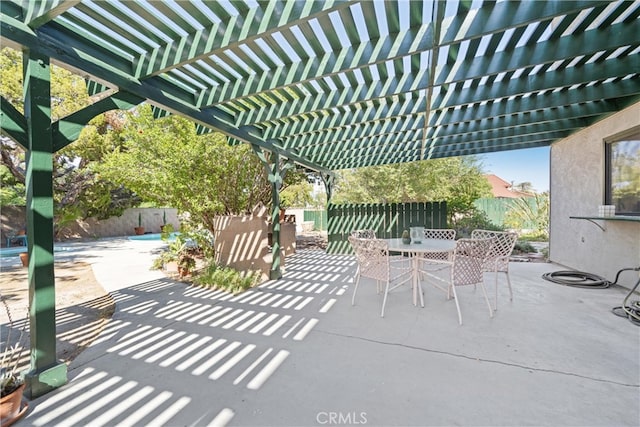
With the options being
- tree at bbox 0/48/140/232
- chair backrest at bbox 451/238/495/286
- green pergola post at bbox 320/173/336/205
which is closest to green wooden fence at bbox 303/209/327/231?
green pergola post at bbox 320/173/336/205

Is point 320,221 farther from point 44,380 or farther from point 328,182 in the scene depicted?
point 44,380

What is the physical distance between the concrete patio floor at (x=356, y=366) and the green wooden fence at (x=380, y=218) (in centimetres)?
407

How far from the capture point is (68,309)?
405 centimetres

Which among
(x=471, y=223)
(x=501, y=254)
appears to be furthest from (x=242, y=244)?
(x=471, y=223)

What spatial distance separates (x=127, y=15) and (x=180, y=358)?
295 cm

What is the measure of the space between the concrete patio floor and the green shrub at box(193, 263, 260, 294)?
62 cm

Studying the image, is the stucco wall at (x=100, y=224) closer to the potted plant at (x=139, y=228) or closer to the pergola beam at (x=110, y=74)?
the potted plant at (x=139, y=228)

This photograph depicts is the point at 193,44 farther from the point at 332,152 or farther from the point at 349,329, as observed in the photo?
the point at 332,152

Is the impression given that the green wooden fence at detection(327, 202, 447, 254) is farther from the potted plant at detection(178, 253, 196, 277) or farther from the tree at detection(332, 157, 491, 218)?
the potted plant at detection(178, 253, 196, 277)

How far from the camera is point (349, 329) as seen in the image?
10.2 feet

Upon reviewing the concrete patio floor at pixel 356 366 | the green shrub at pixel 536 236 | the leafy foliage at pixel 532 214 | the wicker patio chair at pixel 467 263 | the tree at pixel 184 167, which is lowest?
the concrete patio floor at pixel 356 366

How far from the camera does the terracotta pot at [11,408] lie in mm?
1723

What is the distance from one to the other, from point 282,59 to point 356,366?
3.09 meters

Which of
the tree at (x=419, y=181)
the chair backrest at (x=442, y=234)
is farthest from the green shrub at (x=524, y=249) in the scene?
the chair backrest at (x=442, y=234)
